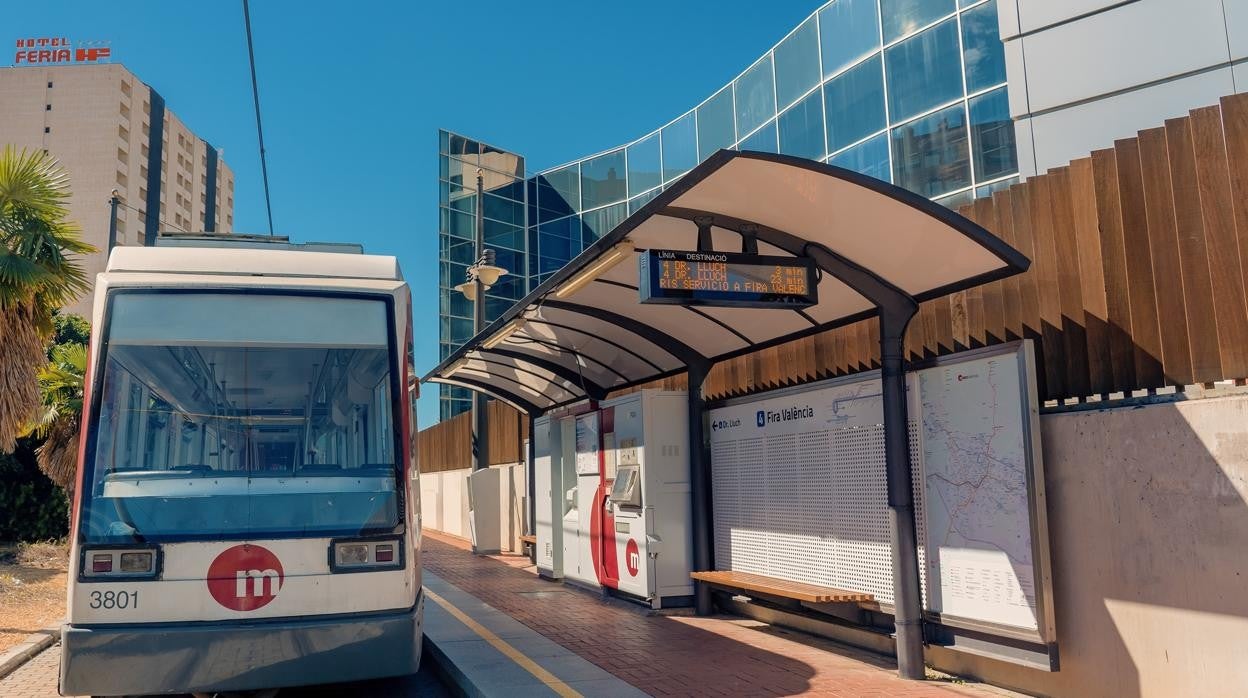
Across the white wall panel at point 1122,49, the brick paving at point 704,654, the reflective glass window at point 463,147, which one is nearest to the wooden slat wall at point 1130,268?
the brick paving at point 704,654

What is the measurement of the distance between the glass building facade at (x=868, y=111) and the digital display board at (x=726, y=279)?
12343 millimetres

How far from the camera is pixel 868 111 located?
20.5 m

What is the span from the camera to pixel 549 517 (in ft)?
43.1

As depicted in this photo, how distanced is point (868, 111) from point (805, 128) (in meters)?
2.28

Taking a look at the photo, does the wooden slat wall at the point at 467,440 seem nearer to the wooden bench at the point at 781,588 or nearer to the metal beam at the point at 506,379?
the metal beam at the point at 506,379

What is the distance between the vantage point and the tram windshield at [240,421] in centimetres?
552

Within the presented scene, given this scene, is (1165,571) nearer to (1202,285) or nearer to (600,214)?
(1202,285)

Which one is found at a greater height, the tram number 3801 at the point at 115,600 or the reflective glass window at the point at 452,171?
the reflective glass window at the point at 452,171

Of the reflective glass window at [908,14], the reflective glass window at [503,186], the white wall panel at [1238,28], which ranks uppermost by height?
the reflective glass window at [503,186]

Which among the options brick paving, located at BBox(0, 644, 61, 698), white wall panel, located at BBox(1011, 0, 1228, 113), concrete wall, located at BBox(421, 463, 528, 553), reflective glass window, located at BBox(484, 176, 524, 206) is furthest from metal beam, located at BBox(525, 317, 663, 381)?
reflective glass window, located at BBox(484, 176, 524, 206)

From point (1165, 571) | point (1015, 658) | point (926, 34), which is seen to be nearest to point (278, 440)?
point (1015, 658)

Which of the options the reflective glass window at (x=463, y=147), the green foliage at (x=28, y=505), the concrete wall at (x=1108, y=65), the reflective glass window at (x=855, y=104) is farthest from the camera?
the reflective glass window at (x=463, y=147)

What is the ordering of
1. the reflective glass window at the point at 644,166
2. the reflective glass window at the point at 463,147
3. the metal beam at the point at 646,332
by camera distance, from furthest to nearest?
the reflective glass window at the point at 463,147 → the reflective glass window at the point at 644,166 → the metal beam at the point at 646,332

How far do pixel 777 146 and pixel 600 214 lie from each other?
1060cm
